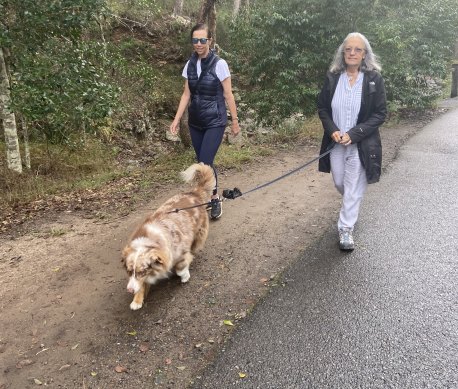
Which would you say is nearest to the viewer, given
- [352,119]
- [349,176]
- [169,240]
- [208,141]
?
[169,240]

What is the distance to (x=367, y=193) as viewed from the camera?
21.6ft

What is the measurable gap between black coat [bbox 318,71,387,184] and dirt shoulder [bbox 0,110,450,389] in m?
1.24

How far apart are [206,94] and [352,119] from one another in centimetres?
184

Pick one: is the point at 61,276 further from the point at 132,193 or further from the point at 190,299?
the point at 132,193

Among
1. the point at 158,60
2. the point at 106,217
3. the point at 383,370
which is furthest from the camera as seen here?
the point at 158,60

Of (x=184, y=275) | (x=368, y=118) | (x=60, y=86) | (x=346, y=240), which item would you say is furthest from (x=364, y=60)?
(x=60, y=86)

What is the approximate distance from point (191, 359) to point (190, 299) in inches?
32.1

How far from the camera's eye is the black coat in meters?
4.23

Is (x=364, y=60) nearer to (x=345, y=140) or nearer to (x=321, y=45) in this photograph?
(x=345, y=140)

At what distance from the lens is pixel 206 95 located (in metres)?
5.04

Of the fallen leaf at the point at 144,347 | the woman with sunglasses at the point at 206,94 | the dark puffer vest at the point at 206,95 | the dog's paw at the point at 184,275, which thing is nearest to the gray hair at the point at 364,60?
the woman with sunglasses at the point at 206,94

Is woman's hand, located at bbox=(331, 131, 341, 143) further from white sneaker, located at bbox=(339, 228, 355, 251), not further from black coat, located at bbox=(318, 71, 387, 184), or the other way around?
white sneaker, located at bbox=(339, 228, 355, 251)

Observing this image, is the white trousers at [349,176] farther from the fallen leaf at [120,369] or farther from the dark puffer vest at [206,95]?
the fallen leaf at [120,369]

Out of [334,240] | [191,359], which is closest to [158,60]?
[334,240]
